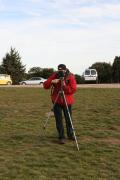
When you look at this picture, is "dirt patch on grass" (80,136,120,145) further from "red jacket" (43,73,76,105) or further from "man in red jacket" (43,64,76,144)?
"red jacket" (43,73,76,105)

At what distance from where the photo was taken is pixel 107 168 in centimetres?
1037

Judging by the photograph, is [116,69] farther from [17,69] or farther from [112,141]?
[112,141]

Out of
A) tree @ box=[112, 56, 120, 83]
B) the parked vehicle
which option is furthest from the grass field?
tree @ box=[112, 56, 120, 83]

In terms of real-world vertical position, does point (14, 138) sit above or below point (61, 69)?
below

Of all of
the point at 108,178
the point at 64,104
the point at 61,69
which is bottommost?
the point at 108,178

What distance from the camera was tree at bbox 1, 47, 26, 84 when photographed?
352ft

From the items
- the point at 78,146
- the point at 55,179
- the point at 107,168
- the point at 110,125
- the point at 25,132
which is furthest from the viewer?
the point at 110,125

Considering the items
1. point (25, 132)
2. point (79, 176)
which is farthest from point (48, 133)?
point (79, 176)

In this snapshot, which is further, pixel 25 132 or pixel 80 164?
pixel 25 132

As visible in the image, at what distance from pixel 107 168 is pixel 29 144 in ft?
10.3

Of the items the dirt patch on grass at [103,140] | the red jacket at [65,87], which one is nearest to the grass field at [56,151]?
the dirt patch on grass at [103,140]

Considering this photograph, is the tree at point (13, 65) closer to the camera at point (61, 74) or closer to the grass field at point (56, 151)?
the grass field at point (56, 151)

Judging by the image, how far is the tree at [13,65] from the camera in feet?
352

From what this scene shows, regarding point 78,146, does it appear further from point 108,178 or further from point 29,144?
point 108,178
